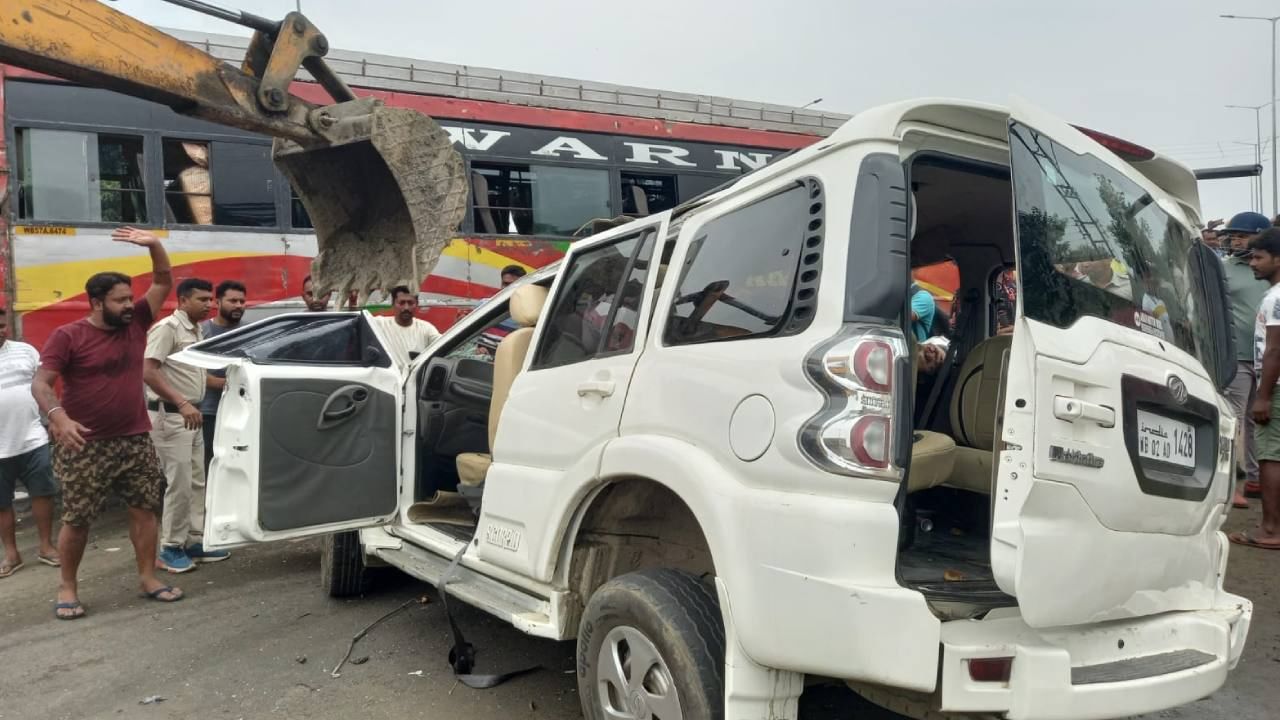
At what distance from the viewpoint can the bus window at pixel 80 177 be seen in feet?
22.7

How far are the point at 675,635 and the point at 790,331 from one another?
887 millimetres

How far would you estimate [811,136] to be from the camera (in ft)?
34.4

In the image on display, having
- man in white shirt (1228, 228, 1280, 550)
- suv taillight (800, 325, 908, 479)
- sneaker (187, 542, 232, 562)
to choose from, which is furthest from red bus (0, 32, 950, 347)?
suv taillight (800, 325, 908, 479)

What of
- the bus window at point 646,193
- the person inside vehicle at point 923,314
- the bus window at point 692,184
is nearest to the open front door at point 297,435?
the person inside vehicle at point 923,314

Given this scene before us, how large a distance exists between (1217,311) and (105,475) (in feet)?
17.8

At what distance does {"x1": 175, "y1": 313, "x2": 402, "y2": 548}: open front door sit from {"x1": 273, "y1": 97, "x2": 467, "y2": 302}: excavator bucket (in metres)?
1.06

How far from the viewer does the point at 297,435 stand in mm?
3865

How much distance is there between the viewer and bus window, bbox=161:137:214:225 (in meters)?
7.42

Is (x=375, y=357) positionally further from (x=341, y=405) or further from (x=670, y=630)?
(x=670, y=630)

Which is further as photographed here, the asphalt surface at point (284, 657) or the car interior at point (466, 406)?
the car interior at point (466, 406)

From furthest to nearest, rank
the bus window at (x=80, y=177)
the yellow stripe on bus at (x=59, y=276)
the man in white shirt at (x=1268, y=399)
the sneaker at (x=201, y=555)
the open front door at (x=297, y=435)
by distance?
the bus window at (x=80, y=177) → the yellow stripe on bus at (x=59, y=276) → the sneaker at (x=201, y=555) → the man in white shirt at (x=1268, y=399) → the open front door at (x=297, y=435)

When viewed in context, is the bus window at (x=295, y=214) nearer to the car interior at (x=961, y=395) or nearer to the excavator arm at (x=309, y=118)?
the excavator arm at (x=309, y=118)

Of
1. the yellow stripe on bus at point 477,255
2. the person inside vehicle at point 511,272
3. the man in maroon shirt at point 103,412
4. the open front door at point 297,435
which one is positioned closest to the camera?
the open front door at point 297,435

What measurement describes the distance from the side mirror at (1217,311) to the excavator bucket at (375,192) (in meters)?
3.75
